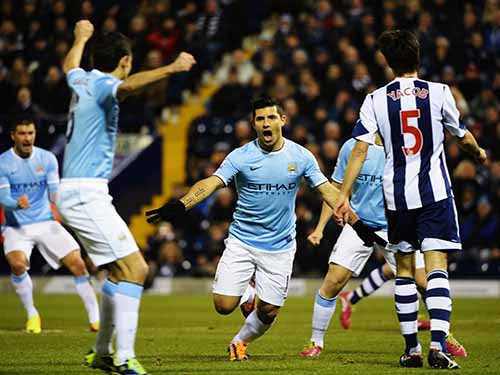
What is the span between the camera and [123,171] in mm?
22281

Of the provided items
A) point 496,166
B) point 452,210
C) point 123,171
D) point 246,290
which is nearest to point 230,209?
point 123,171

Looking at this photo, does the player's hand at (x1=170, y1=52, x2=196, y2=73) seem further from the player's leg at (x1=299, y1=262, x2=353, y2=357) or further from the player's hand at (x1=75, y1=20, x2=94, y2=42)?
the player's leg at (x1=299, y1=262, x2=353, y2=357)

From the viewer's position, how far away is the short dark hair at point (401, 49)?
870 centimetres

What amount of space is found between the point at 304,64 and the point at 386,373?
14169 mm

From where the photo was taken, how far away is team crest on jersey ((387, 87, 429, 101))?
877cm

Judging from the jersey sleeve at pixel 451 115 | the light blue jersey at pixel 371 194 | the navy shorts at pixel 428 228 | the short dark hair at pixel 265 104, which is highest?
the short dark hair at pixel 265 104

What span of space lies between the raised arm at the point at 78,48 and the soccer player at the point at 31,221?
4.46m

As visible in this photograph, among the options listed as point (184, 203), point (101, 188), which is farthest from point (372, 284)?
point (101, 188)

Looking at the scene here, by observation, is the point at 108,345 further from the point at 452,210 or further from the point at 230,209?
the point at 230,209

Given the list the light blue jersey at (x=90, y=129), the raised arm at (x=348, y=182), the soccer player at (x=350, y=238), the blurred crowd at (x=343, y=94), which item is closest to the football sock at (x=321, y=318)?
the soccer player at (x=350, y=238)

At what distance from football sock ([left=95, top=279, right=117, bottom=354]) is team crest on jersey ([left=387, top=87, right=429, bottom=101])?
257 centimetres

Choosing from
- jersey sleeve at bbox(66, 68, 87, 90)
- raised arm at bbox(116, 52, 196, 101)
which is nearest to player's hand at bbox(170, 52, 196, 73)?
raised arm at bbox(116, 52, 196, 101)

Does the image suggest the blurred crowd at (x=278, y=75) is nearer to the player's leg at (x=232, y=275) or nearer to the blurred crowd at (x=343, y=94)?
the blurred crowd at (x=343, y=94)

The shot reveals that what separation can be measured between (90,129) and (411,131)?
2.43 meters
